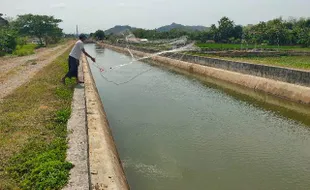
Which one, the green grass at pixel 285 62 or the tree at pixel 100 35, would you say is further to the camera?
the tree at pixel 100 35

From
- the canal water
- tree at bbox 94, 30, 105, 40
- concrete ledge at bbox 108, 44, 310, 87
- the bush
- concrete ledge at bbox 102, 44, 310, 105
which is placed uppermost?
tree at bbox 94, 30, 105, 40

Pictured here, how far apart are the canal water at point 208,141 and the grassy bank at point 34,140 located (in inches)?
77.5

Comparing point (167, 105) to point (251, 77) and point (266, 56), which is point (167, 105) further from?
point (266, 56)

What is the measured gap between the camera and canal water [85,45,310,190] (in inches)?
294

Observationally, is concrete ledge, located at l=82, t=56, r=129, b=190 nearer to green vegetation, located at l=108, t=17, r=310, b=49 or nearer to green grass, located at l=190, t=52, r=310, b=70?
green grass, located at l=190, t=52, r=310, b=70

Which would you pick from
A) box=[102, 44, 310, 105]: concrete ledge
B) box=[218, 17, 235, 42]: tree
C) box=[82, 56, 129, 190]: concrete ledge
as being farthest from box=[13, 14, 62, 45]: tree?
box=[82, 56, 129, 190]: concrete ledge

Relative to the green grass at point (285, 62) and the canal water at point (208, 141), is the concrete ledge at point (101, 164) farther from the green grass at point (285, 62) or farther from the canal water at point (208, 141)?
the green grass at point (285, 62)

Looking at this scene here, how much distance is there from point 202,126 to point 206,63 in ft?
54.5

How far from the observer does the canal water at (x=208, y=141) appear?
746 centimetres

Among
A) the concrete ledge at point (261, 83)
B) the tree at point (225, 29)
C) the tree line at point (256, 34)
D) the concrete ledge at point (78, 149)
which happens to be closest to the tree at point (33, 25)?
the tree line at point (256, 34)

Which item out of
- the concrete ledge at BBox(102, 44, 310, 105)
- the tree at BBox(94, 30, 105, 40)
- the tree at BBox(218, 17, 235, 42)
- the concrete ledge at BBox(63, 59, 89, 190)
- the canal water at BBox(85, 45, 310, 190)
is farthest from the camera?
the tree at BBox(94, 30, 105, 40)

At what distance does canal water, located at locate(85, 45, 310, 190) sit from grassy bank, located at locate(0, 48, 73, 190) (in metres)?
1.97

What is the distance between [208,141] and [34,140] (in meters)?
5.47

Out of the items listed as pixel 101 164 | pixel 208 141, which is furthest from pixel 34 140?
pixel 208 141
